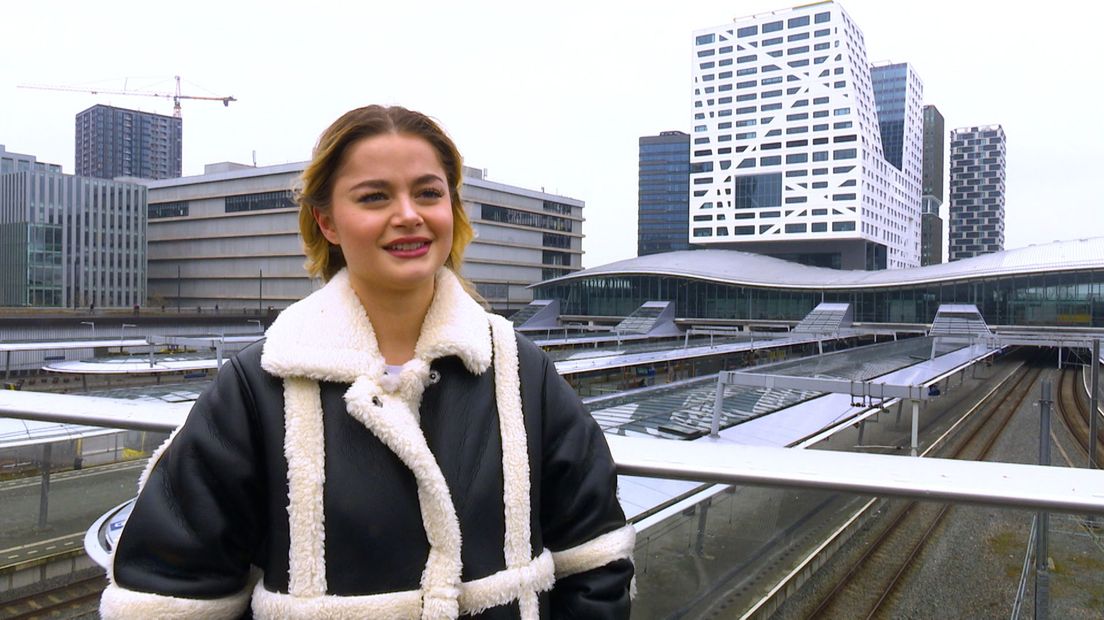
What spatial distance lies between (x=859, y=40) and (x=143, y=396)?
68475 mm

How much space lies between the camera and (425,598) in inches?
52.2

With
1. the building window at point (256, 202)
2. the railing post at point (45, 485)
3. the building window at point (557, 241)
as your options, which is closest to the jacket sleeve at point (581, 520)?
the railing post at point (45, 485)

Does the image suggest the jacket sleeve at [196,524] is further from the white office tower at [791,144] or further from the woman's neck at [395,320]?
the white office tower at [791,144]

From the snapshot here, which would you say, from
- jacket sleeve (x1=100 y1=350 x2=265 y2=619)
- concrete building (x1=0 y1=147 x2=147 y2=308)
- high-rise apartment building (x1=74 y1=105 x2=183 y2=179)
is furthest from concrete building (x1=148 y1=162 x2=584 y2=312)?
high-rise apartment building (x1=74 y1=105 x2=183 y2=179)

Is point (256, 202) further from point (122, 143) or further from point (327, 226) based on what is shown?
point (122, 143)

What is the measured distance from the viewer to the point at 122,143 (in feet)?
433

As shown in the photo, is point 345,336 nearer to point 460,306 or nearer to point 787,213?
point 460,306

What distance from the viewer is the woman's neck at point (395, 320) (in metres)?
1.54

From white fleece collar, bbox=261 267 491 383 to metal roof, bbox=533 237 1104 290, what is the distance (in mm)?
47419

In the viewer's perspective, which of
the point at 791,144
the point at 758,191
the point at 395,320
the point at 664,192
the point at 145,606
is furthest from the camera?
the point at 664,192

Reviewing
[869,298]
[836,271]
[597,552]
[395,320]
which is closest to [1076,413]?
[597,552]

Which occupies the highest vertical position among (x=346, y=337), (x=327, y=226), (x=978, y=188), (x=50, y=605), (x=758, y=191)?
(x=978, y=188)

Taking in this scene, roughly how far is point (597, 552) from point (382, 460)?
0.50 metres

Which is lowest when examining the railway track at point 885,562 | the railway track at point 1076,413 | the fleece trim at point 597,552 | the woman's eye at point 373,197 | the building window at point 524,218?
the railway track at point 1076,413
